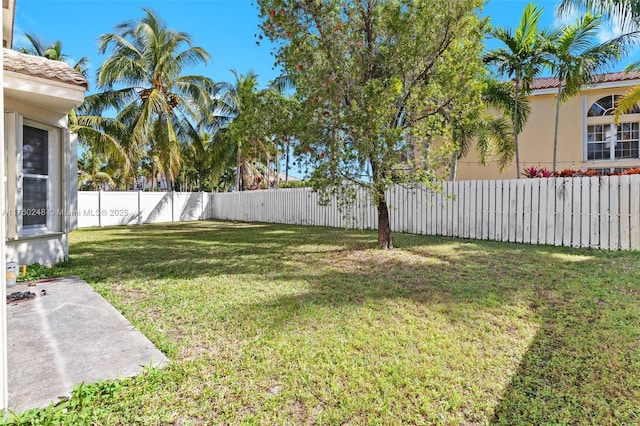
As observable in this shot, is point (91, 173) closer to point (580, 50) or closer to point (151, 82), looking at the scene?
point (151, 82)

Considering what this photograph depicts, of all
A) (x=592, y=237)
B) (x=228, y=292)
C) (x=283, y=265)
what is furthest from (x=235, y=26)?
(x=592, y=237)

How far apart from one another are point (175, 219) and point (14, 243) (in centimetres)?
1518

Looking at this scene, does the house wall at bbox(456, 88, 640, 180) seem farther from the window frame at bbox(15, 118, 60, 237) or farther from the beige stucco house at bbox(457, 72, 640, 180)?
the window frame at bbox(15, 118, 60, 237)

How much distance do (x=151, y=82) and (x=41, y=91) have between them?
14.8 m

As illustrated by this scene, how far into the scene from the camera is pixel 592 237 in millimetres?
7516

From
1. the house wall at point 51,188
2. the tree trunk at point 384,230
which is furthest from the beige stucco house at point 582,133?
the house wall at point 51,188

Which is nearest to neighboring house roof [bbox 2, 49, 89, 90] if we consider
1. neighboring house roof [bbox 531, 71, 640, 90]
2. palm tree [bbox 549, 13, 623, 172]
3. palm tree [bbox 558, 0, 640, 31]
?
palm tree [bbox 558, 0, 640, 31]

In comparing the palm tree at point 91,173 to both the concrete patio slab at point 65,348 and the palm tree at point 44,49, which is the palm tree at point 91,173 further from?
the concrete patio slab at point 65,348

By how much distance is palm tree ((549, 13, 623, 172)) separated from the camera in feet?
33.1

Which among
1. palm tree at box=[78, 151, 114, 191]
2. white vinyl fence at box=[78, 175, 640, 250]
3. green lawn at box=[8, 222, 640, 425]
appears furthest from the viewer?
palm tree at box=[78, 151, 114, 191]

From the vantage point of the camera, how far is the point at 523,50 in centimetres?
1051

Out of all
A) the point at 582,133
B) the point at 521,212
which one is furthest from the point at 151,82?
the point at 582,133

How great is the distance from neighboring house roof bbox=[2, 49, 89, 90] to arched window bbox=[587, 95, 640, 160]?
2137 centimetres

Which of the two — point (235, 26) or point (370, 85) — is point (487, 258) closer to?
point (370, 85)
